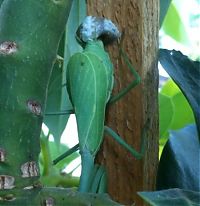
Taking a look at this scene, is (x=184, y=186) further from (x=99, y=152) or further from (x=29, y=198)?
(x=29, y=198)

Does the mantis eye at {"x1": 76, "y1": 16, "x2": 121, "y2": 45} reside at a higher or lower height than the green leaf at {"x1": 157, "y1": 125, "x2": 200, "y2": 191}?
higher

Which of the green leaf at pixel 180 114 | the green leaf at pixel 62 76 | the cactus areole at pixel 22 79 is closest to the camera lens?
the cactus areole at pixel 22 79

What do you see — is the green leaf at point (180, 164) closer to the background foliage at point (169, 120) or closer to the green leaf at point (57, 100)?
the background foliage at point (169, 120)

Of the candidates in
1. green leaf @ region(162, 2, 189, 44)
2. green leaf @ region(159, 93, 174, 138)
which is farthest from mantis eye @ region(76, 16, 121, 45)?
green leaf @ region(162, 2, 189, 44)

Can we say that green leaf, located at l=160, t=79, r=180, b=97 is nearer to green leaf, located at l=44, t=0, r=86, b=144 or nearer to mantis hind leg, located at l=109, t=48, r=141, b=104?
green leaf, located at l=44, t=0, r=86, b=144

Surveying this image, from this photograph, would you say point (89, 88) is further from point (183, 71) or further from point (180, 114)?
point (180, 114)

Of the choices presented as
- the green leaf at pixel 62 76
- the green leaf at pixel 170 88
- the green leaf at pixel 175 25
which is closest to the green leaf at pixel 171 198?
the green leaf at pixel 62 76

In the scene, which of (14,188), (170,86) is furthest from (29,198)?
(170,86)
